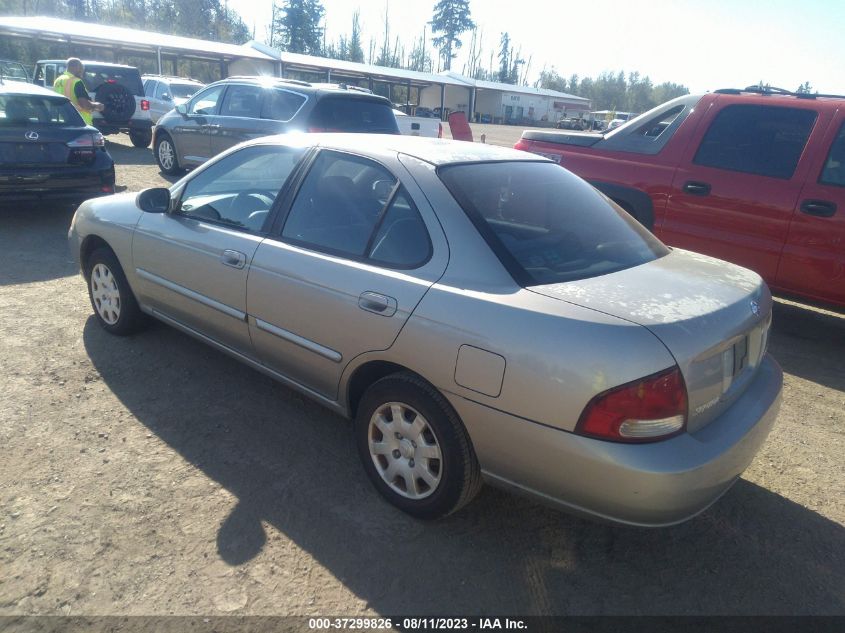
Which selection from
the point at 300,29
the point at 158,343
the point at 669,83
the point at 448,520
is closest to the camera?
the point at 448,520

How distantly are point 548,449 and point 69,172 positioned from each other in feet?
23.9

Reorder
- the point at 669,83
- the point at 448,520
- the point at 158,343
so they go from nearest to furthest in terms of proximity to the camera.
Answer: the point at 448,520 → the point at 158,343 → the point at 669,83

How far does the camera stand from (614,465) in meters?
2.13

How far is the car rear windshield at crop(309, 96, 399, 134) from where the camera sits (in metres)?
8.51

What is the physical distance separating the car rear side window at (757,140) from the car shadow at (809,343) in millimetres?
1392

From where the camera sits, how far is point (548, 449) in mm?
2240

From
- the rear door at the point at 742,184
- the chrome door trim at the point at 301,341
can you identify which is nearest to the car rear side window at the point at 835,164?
the rear door at the point at 742,184

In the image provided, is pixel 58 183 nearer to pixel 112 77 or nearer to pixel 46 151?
pixel 46 151

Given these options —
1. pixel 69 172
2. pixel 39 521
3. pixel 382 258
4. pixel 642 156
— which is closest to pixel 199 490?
pixel 39 521

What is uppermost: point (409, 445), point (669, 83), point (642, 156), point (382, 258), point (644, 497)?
point (669, 83)

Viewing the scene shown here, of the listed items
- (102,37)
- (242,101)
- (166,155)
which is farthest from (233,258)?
(102,37)

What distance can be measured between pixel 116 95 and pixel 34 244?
850cm

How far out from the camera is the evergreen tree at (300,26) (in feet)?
251

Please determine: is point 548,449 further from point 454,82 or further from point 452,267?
point 454,82
